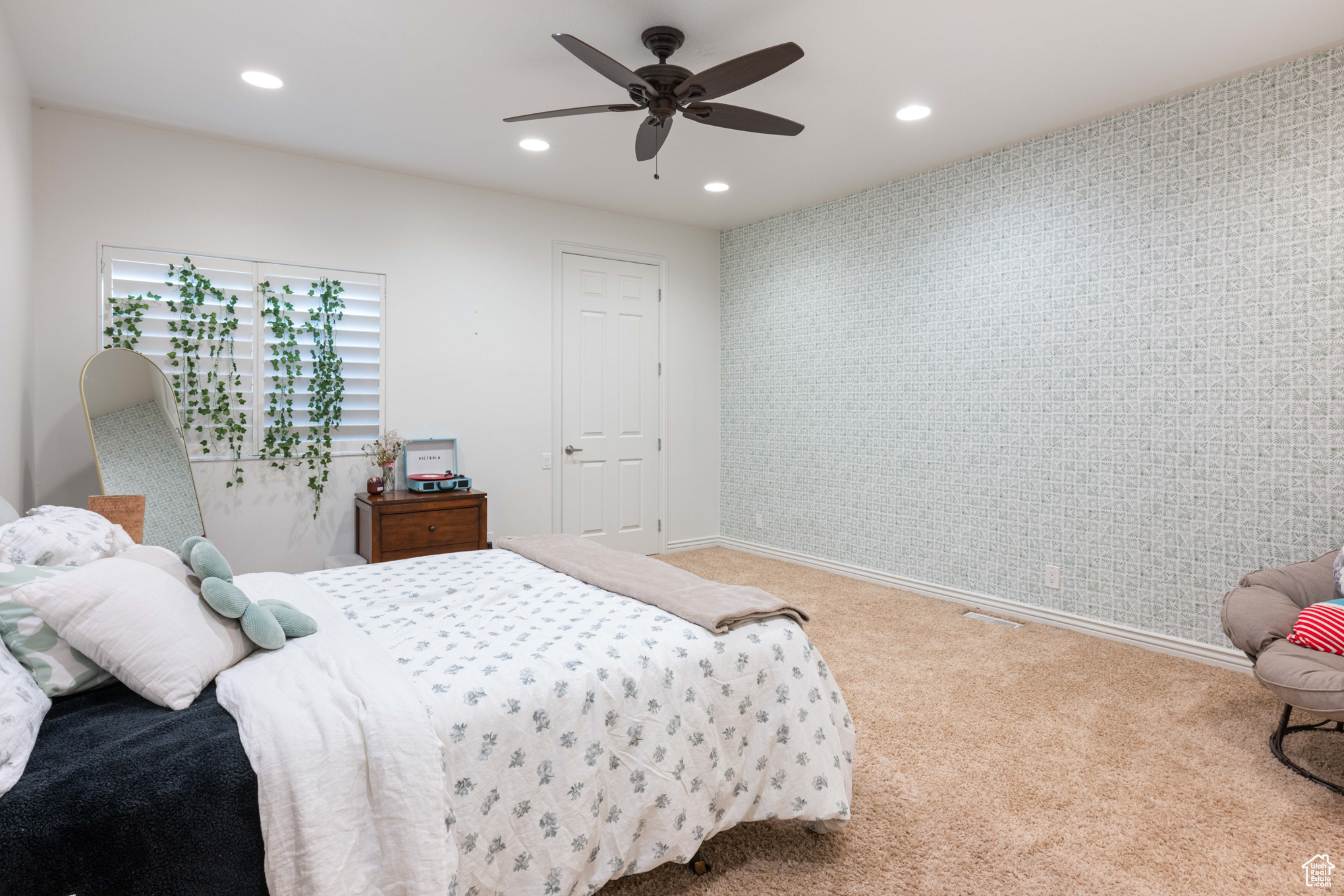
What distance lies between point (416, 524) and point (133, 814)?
291cm

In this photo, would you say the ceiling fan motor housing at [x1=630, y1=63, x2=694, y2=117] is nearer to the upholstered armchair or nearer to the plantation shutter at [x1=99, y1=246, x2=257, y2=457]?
the plantation shutter at [x1=99, y1=246, x2=257, y2=457]

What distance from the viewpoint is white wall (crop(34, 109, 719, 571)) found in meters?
3.47

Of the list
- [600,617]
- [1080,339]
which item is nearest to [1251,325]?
[1080,339]

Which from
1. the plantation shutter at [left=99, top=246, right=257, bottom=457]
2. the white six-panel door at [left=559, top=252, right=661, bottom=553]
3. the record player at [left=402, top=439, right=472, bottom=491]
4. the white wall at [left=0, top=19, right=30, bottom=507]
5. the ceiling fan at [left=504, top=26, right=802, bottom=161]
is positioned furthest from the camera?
the white six-panel door at [left=559, top=252, right=661, bottom=553]

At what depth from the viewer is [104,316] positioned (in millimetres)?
3561

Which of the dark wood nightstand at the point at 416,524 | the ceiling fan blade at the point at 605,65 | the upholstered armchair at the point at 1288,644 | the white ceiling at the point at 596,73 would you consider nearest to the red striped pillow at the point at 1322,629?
the upholstered armchair at the point at 1288,644

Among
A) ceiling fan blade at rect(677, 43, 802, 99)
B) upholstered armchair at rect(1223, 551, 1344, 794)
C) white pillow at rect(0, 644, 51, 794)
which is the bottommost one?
upholstered armchair at rect(1223, 551, 1344, 794)

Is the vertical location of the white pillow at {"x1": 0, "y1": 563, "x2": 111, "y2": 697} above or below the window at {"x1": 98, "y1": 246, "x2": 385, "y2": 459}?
below

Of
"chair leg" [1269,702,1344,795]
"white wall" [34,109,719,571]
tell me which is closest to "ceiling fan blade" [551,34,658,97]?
"white wall" [34,109,719,571]

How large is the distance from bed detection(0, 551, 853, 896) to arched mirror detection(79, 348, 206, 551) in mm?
1879

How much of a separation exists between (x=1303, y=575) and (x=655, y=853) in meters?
2.72

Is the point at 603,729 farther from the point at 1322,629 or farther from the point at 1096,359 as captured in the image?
the point at 1096,359

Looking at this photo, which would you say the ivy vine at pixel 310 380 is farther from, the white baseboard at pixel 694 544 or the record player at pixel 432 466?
the white baseboard at pixel 694 544

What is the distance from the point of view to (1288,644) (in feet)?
7.51
